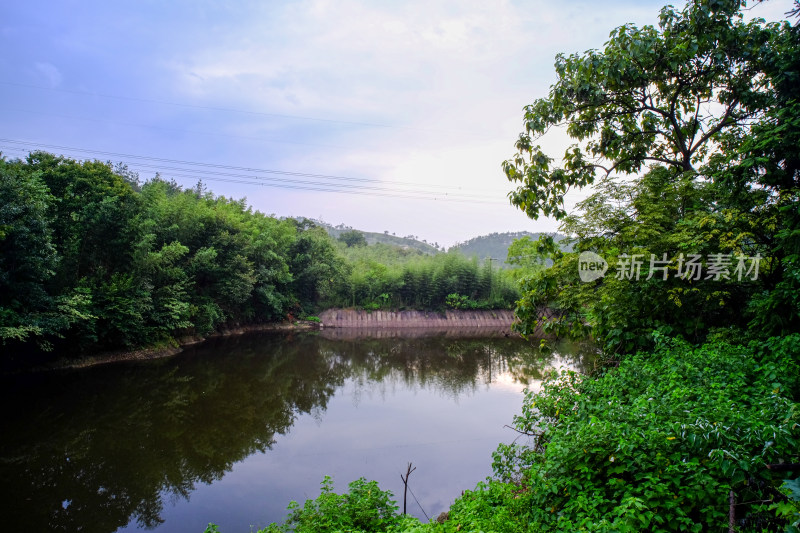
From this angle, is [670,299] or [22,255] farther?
[22,255]

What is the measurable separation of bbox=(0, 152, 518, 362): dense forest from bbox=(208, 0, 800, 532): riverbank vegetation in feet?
26.5

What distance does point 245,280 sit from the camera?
15812mm

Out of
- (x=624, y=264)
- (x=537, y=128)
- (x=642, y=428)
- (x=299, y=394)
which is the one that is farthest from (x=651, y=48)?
(x=299, y=394)

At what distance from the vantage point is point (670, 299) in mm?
3697

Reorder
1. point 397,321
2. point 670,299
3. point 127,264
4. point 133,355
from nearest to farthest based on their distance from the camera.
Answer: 1. point 670,299
2. point 133,355
3. point 127,264
4. point 397,321

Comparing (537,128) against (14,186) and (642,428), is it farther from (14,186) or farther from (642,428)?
(14,186)

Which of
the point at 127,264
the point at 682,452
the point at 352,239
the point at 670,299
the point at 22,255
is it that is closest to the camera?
the point at 682,452

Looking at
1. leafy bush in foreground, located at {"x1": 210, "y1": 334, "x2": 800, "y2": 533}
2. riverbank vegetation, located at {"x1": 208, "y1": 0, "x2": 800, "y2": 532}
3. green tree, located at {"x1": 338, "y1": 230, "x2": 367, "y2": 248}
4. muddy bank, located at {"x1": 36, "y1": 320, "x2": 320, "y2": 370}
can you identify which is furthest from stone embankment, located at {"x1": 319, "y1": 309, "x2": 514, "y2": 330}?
leafy bush in foreground, located at {"x1": 210, "y1": 334, "x2": 800, "y2": 533}

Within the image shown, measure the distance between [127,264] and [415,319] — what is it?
14.0m

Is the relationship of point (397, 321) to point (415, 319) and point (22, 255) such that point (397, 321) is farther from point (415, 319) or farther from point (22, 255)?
point (22, 255)

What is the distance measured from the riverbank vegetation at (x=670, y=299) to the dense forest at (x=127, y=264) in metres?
8.09

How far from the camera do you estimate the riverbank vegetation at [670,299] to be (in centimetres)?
191

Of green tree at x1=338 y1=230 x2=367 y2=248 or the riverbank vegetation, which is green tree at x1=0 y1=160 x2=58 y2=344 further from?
green tree at x1=338 y1=230 x2=367 y2=248

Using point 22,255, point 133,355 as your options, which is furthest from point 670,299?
point 133,355
